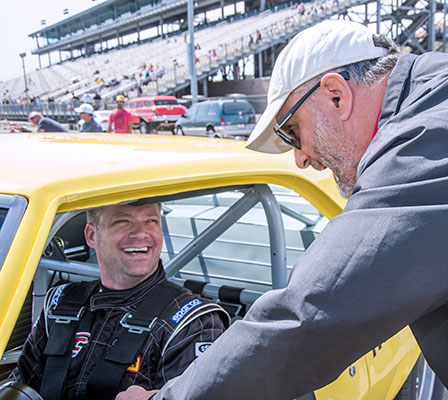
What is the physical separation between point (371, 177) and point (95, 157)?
1.03 meters

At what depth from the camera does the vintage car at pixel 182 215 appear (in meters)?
1.29

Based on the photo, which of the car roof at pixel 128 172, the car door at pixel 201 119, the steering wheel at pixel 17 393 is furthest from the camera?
the car door at pixel 201 119

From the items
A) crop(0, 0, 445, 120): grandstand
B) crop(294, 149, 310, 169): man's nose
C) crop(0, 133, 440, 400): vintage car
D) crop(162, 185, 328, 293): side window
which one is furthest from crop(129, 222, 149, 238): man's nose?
crop(0, 0, 445, 120): grandstand

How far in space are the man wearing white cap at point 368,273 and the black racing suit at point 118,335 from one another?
702 millimetres

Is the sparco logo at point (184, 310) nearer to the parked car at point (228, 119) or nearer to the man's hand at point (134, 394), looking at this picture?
the man's hand at point (134, 394)

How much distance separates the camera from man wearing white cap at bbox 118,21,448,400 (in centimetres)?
86

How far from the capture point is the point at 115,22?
6644 cm

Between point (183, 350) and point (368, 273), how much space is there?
1113 millimetres

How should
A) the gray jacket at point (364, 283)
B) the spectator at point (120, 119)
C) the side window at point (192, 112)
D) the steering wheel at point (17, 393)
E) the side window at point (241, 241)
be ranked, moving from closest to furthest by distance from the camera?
the gray jacket at point (364, 283)
the steering wheel at point (17, 393)
the side window at point (241, 241)
the spectator at point (120, 119)
the side window at point (192, 112)

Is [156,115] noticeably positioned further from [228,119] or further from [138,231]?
[138,231]

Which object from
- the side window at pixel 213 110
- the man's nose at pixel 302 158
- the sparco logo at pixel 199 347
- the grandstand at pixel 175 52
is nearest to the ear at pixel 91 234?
the sparco logo at pixel 199 347

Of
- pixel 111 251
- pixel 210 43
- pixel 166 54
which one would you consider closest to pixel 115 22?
pixel 166 54

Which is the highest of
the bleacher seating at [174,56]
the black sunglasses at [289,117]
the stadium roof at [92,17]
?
the stadium roof at [92,17]

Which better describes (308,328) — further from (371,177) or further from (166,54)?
(166,54)
